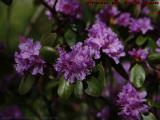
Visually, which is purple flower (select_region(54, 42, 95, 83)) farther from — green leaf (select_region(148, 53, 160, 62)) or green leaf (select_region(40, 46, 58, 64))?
green leaf (select_region(148, 53, 160, 62))

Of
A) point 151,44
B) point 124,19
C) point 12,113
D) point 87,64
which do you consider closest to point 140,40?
point 151,44

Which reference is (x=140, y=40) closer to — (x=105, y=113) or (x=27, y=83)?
(x=105, y=113)

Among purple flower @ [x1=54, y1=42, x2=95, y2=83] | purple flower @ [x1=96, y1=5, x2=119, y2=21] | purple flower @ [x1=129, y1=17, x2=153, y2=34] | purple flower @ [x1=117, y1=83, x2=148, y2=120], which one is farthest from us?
purple flower @ [x1=96, y1=5, x2=119, y2=21]

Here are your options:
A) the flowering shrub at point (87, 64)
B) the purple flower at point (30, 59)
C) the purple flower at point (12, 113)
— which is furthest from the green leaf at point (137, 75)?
the purple flower at point (12, 113)

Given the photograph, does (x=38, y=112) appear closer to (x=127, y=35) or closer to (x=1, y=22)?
(x=127, y=35)

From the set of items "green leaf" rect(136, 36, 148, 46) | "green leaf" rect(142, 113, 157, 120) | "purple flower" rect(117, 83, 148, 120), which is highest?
"green leaf" rect(136, 36, 148, 46)

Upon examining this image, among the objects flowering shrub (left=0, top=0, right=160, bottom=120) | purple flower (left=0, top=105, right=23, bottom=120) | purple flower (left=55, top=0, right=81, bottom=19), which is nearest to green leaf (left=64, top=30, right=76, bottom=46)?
flowering shrub (left=0, top=0, right=160, bottom=120)

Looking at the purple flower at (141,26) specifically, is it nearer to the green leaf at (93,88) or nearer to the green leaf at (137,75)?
the green leaf at (137,75)
